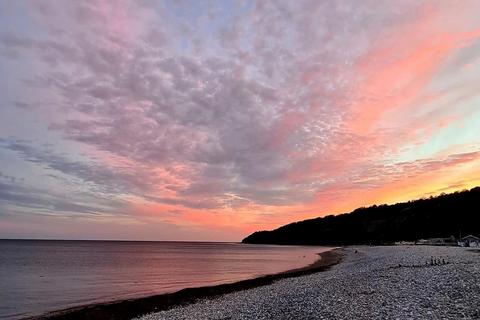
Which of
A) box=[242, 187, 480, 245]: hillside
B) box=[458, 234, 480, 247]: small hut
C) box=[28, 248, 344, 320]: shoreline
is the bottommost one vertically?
box=[28, 248, 344, 320]: shoreline

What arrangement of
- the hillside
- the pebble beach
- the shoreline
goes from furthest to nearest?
the hillside → the shoreline → the pebble beach

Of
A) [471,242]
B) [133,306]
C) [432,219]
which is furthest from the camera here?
[432,219]

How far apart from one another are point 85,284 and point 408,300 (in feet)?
138

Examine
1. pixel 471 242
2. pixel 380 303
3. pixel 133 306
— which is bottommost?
pixel 133 306

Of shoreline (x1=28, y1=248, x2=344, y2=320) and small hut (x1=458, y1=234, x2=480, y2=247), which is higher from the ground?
small hut (x1=458, y1=234, x2=480, y2=247)

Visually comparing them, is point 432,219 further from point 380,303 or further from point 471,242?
point 380,303

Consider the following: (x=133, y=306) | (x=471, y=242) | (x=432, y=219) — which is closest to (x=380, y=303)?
(x=133, y=306)

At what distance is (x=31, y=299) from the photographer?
119 feet

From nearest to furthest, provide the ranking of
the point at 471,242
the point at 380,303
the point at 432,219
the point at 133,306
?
the point at 380,303
the point at 133,306
the point at 471,242
the point at 432,219

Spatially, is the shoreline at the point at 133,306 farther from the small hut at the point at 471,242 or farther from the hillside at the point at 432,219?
the hillside at the point at 432,219

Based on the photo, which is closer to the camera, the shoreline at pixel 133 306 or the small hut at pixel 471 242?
the shoreline at pixel 133 306

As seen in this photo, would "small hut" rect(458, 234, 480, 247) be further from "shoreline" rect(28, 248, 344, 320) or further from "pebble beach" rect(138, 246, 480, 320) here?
"shoreline" rect(28, 248, 344, 320)

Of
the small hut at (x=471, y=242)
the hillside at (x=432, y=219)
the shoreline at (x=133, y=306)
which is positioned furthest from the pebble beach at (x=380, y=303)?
the hillside at (x=432, y=219)

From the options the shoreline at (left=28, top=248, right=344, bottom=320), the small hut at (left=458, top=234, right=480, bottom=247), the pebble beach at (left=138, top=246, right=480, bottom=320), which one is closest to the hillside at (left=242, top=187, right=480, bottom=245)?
the small hut at (left=458, top=234, right=480, bottom=247)
